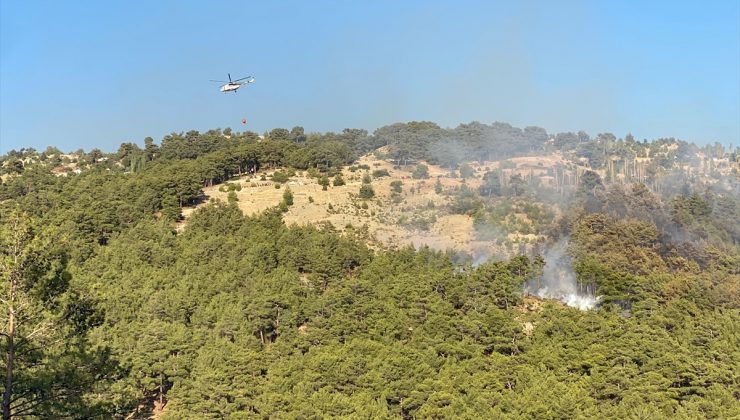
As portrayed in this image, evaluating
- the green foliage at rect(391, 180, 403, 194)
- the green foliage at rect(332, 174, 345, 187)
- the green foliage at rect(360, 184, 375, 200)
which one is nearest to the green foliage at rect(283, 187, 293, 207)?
the green foliage at rect(360, 184, 375, 200)

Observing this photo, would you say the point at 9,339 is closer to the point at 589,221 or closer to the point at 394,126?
the point at 589,221

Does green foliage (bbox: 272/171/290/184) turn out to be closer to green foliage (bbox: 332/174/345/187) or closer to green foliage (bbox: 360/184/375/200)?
green foliage (bbox: 332/174/345/187)

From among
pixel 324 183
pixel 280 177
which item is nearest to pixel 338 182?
pixel 324 183

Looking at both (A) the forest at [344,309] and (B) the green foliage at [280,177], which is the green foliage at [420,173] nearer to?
(A) the forest at [344,309]

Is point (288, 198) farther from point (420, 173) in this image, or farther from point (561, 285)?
point (420, 173)

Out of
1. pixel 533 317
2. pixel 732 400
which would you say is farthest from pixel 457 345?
pixel 732 400
